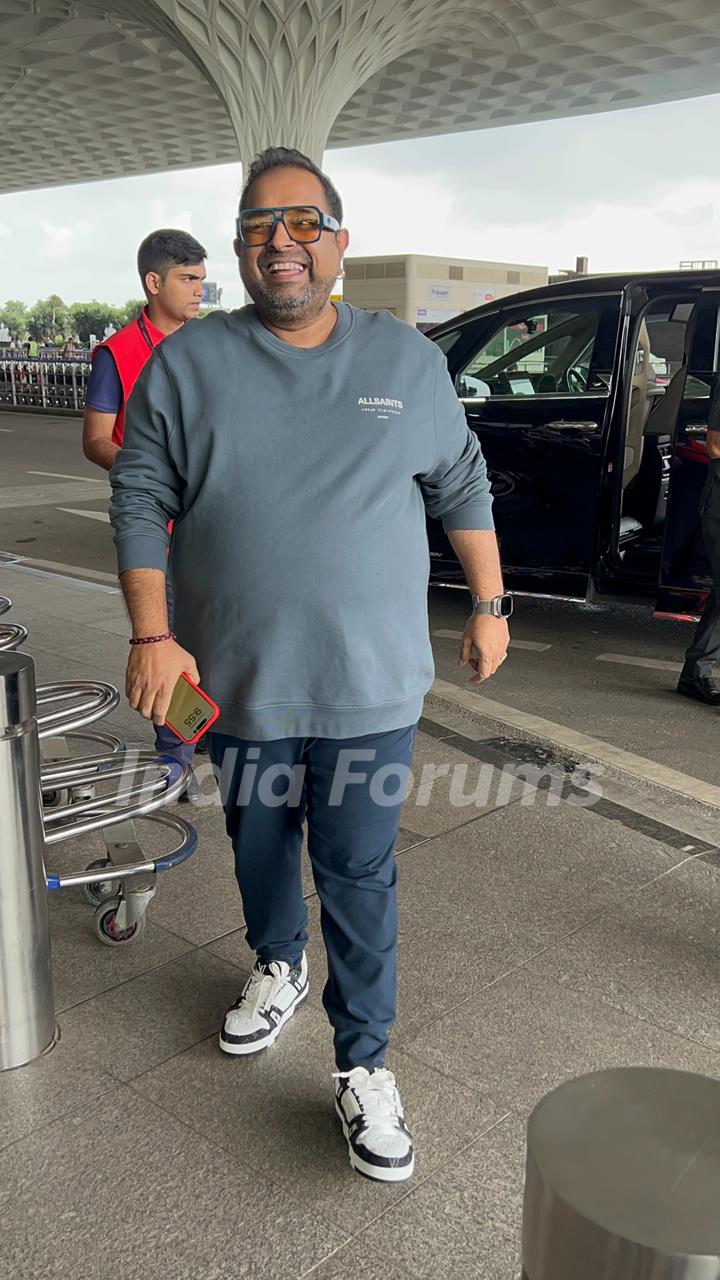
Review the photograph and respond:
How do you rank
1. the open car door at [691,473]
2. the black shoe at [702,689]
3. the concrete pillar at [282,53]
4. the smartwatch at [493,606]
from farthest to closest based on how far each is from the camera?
the concrete pillar at [282,53] → the open car door at [691,473] → the black shoe at [702,689] → the smartwatch at [493,606]

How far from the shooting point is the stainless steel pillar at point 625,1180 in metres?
0.90

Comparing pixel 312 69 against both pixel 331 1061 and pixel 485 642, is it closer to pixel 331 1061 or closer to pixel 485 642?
pixel 485 642

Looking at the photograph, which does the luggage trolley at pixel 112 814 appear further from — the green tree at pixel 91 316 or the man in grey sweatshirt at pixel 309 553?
the green tree at pixel 91 316

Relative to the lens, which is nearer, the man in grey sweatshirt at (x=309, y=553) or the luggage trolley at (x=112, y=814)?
the man in grey sweatshirt at (x=309, y=553)

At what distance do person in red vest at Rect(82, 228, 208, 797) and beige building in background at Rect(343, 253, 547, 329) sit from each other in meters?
23.8

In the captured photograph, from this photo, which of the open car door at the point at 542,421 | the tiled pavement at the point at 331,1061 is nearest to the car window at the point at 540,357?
the open car door at the point at 542,421

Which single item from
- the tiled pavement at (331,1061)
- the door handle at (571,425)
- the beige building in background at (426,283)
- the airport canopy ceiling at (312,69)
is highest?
the airport canopy ceiling at (312,69)

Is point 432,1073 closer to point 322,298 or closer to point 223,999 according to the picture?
point 223,999

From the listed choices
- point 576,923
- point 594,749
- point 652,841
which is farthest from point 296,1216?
point 594,749

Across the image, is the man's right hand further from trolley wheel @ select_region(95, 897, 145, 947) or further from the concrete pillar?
the concrete pillar

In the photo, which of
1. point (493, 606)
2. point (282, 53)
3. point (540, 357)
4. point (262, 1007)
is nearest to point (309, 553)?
point (493, 606)

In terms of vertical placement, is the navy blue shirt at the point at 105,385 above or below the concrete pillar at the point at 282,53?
below

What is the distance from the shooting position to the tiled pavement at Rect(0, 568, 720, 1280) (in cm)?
205

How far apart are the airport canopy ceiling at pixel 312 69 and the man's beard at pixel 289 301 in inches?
646
